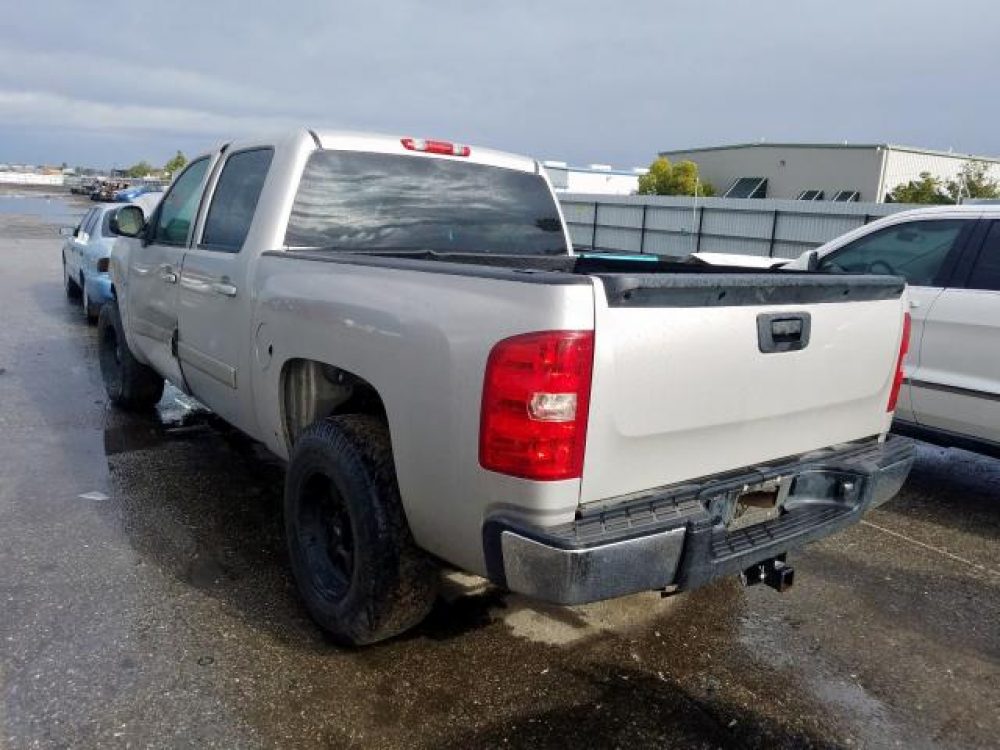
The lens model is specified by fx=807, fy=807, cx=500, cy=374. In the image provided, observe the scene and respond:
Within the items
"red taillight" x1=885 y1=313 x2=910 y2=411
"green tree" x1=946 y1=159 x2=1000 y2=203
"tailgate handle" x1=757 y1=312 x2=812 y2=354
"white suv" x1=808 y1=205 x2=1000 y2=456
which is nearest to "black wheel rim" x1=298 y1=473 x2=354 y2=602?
"tailgate handle" x1=757 y1=312 x2=812 y2=354

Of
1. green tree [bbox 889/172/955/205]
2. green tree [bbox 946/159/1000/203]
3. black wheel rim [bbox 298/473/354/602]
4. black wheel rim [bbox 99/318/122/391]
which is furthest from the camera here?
green tree [bbox 946/159/1000/203]

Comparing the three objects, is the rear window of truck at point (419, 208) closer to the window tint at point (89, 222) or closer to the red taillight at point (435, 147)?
the red taillight at point (435, 147)

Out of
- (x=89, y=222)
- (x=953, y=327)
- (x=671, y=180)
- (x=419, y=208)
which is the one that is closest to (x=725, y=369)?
(x=419, y=208)

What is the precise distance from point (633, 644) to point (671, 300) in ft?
5.14

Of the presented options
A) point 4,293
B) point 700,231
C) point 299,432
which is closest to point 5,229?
point 4,293

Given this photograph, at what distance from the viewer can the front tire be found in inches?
110

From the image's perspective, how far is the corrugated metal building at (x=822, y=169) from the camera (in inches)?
1884

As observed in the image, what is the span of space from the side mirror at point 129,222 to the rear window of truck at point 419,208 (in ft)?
6.42

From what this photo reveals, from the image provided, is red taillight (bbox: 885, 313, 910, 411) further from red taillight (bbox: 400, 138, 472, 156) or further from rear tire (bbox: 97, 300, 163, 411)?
rear tire (bbox: 97, 300, 163, 411)

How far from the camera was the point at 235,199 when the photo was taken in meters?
4.21

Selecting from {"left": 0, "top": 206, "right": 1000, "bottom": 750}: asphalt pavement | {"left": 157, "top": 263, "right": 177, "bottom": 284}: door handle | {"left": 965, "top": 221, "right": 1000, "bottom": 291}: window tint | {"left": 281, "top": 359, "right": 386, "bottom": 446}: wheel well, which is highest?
{"left": 965, "top": 221, "right": 1000, "bottom": 291}: window tint

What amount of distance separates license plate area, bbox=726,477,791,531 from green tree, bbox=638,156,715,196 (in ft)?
144

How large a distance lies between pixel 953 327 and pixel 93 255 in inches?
365

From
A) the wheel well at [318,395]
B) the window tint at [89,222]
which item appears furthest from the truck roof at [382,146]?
the window tint at [89,222]
